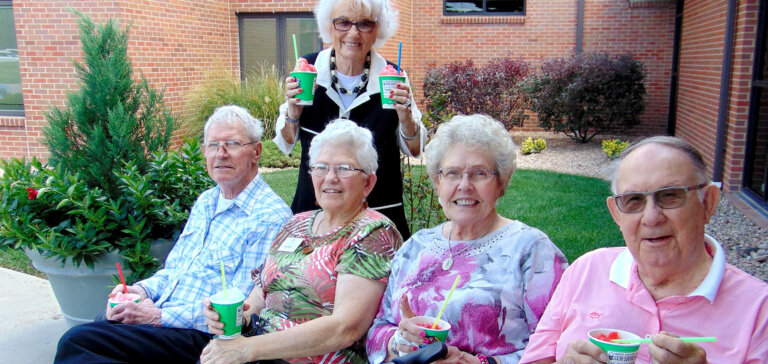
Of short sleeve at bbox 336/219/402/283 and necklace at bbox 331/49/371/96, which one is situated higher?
necklace at bbox 331/49/371/96

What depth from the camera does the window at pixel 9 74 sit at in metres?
9.83

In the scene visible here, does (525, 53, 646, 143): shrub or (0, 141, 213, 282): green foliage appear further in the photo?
(525, 53, 646, 143): shrub

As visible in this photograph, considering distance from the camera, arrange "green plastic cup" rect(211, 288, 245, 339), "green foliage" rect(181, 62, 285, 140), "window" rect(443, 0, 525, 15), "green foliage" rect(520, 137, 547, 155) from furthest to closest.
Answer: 1. "window" rect(443, 0, 525, 15)
2. "green foliage" rect(520, 137, 547, 155)
3. "green foliage" rect(181, 62, 285, 140)
4. "green plastic cup" rect(211, 288, 245, 339)

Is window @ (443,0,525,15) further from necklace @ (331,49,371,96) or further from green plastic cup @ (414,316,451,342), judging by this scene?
green plastic cup @ (414,316,451,342)

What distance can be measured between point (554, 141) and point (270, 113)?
565 cm

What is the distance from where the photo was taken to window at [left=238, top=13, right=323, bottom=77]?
475 inches

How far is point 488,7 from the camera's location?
14.0 m

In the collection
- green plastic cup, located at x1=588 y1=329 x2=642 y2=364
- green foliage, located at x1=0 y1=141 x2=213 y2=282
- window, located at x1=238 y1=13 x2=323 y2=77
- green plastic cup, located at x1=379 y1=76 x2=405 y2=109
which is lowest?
green foliage, located at x1=0 y1=141 x2=213 y2=282

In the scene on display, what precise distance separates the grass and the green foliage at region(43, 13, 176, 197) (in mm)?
1546

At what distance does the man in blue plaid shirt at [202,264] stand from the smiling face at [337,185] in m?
0.40

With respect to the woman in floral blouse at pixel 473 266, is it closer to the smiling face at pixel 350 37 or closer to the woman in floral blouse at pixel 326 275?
the woman in floral blouse at pixel 326 275

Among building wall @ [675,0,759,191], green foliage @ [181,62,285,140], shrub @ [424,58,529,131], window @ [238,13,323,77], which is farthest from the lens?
shrub @ [424,58,529,131]

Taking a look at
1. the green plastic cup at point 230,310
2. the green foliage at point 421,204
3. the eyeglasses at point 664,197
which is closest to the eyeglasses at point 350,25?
the green plastic cup at point 230,310

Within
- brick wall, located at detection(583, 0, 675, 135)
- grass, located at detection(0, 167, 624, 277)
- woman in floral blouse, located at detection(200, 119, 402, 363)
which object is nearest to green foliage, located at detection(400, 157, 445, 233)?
grass, located at detection(0, 167, 624, 277)
